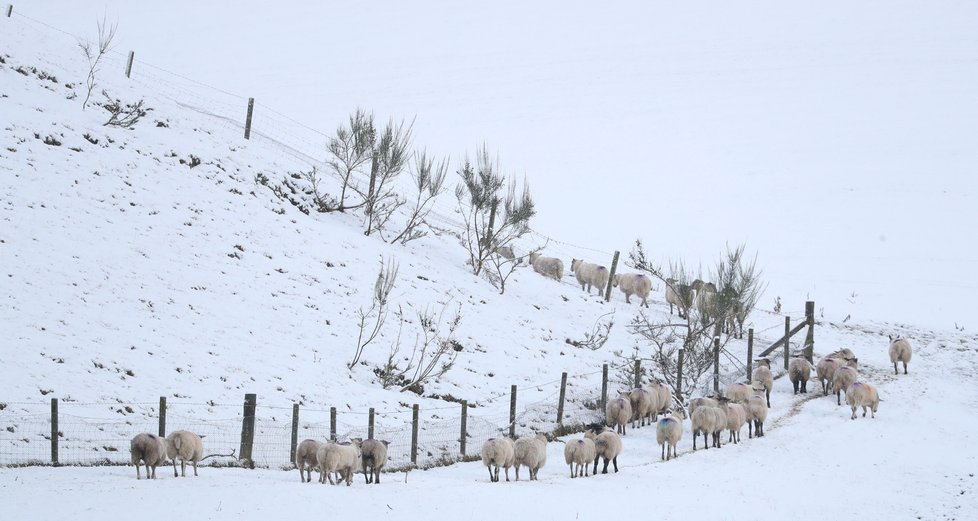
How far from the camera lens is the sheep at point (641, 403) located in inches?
864

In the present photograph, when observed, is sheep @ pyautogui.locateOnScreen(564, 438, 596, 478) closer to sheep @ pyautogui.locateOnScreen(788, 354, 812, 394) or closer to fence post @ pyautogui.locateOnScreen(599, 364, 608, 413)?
fence post @ pyautogui.locateOnScreen(599, 364, 608, 413)

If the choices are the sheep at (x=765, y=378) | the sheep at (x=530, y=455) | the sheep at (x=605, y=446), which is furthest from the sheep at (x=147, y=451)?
the sheep at (x=765, y=378)

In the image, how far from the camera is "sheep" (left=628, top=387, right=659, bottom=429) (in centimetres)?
2194

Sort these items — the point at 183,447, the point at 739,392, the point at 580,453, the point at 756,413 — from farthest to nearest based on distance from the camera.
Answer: the point at 739,392 → the point at 756,413 → the point at 580,453 → the point at 183,447

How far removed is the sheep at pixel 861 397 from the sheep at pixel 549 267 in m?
17.6

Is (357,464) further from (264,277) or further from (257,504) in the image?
(264,277)

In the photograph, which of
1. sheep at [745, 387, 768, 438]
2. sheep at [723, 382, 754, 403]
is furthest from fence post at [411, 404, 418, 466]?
sheep at [723, 382, 754, 403]

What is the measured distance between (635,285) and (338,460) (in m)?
23.8

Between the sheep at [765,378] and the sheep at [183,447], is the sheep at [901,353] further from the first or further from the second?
the sheep at [183,447]

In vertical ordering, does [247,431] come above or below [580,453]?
above

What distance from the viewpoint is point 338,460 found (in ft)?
45.6

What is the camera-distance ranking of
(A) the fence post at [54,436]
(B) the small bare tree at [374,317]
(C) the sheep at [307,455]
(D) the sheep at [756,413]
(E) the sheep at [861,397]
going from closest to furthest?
(C) the sheep at [307,455] → (A) the fence post at [54,436] → (D) the sheep at [756,413] → (E) the sheep at [861,397] → (B) the small bare tree at [374,317]

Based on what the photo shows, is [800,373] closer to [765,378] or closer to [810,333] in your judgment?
[765,378]

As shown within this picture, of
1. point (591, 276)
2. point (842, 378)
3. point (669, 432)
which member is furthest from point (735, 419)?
point (591, 276)
